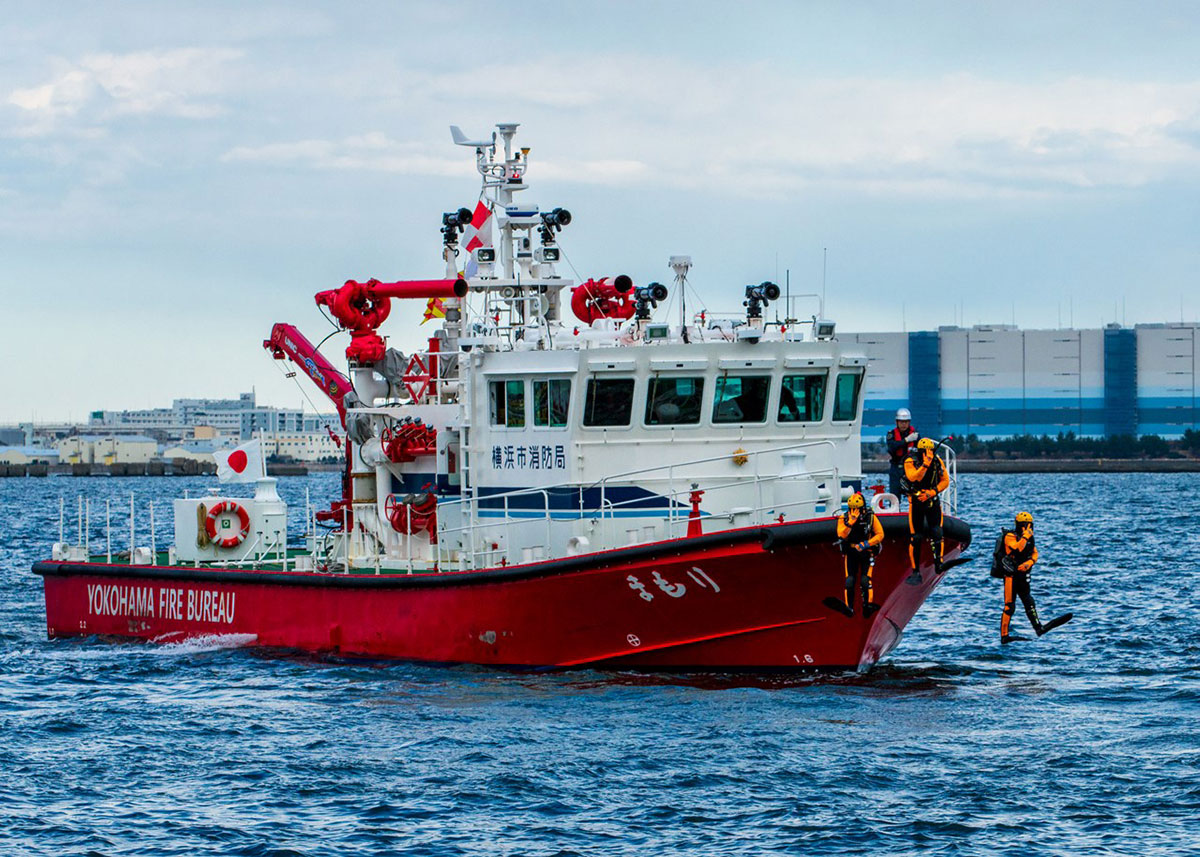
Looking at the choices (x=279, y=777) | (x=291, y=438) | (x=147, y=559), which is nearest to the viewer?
(x=279, y=777)

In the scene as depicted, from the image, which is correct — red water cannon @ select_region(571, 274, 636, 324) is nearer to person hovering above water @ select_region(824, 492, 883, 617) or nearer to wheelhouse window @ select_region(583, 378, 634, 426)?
wheelhouse window @ select_region(583, 378, 634, 426)

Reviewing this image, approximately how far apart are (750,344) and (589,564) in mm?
3217

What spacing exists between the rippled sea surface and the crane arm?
349 cm

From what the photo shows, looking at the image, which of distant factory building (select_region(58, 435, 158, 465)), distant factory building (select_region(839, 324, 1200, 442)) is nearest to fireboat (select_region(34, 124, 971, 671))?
distant factory building (select_region(839, 324, 1200, 442))

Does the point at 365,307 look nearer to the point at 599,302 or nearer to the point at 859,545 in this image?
the point at 599,302

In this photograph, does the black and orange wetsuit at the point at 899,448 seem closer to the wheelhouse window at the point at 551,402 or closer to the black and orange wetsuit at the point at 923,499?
the black and orange wetsuit at the point at 923,499

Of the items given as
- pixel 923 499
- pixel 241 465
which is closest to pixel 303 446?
pixel 241 465

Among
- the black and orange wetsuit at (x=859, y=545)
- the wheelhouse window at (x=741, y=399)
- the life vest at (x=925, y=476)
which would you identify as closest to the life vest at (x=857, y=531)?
the black and orange wetsuit at (x=859, y=545)

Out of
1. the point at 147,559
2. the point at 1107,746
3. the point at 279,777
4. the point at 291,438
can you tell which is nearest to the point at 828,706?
the point at 1107,746

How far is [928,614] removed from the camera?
1134 inches

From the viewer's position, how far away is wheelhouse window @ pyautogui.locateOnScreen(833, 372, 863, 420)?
20375 millimetres

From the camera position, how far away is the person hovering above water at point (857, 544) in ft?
57.2

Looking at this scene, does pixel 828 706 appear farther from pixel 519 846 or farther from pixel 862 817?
pixel 519 846

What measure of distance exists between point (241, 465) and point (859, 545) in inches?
422
